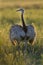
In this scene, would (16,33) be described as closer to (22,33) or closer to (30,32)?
(22,33)

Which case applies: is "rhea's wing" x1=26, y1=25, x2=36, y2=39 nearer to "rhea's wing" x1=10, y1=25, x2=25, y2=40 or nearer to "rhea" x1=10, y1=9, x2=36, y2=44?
"rhea" x1=10, y1=9, x2=36, y2=44

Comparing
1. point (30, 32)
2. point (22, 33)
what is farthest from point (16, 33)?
point (30, 32)

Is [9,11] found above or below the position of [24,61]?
below

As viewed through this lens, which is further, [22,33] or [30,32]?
[30,32]

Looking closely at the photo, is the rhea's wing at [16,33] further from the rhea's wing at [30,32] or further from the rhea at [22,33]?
the rhea's wing at [30,32]

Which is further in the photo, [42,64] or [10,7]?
[10,7]

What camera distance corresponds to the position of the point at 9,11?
20.4 meters

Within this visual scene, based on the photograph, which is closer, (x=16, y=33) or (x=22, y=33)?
(x=22, y=33)

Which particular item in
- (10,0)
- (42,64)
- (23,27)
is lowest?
(10,0)

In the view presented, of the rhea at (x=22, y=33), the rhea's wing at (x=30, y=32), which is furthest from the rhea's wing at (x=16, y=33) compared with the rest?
the rhea's wing at (x=30, y=32)

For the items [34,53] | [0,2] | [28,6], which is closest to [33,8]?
[28,6]

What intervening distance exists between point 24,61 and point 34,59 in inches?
26.5

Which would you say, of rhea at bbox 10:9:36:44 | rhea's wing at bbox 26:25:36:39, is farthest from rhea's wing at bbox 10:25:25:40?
rhea's wing at bbox 26:25:36:39

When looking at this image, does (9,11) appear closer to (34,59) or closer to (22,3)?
(22,3)
